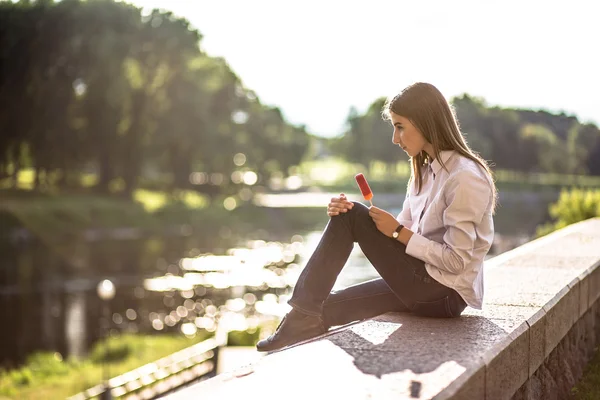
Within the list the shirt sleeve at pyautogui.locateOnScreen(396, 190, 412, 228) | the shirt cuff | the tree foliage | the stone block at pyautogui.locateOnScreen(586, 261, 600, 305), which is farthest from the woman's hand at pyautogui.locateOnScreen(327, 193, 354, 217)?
the tree foliage

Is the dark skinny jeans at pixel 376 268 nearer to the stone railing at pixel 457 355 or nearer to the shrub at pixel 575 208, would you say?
the stone railing at pixel 457 355

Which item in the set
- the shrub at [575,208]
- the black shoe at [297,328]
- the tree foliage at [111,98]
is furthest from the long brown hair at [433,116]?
the tree foliage at [111,98]

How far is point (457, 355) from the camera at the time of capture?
2.54m

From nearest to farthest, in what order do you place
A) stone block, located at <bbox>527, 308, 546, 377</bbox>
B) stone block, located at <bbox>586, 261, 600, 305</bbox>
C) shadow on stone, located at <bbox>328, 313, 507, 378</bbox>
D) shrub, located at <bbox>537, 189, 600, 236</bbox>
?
shadow on stone, located at <bbox>328, 313, 507, 378</bbox> < stone block, located at <bbox>527, 308, 546, 377</bbox> < stone block, located at <bbox>586, 261, 600, 305</bbox> < shrub, located at <bbox>537, 189, 600, 236</bbox>

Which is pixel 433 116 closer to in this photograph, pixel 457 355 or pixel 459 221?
pixel 459 221

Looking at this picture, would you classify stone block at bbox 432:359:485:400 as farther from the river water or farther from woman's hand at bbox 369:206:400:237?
the river water

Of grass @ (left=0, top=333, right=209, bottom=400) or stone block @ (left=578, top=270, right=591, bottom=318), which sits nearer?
stone block @ (left=578, top=270, right=591, bottom=318)

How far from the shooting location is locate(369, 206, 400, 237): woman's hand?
3234 mm

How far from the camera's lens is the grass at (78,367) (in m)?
16.4

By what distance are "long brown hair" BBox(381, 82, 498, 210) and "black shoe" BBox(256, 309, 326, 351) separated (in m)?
0.89

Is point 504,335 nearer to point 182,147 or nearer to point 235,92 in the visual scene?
point 182,147

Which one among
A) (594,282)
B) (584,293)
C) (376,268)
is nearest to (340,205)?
(376,268)

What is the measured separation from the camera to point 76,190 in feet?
147

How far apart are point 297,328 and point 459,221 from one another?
0.86 meters
